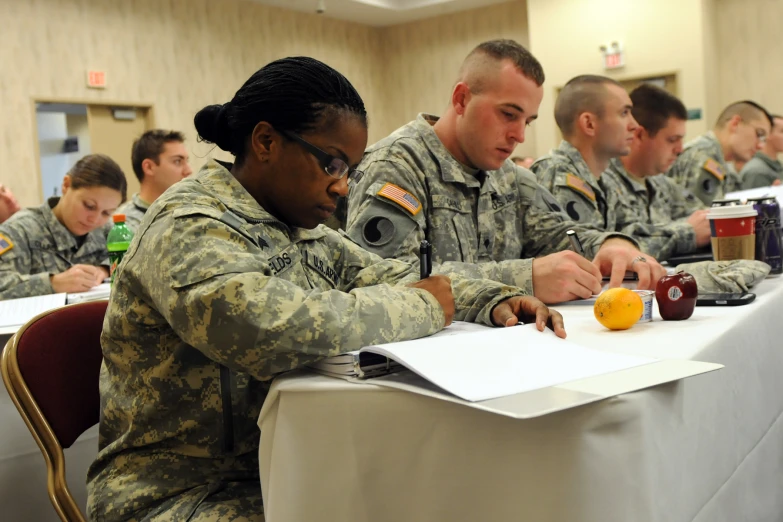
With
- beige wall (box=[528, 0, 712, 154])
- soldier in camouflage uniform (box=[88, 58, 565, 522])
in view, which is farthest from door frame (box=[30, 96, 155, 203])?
soldier in camouflage uniform (box=[88, 58, 565, 522])

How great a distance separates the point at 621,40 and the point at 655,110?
16.4ft

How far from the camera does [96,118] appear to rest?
7008 mm

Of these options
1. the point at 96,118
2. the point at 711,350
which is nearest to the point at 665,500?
the point at 711,350

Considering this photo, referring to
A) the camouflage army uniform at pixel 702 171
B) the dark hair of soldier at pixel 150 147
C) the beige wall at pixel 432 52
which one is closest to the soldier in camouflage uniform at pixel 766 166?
the camouflage army uniform at pixel 702 171

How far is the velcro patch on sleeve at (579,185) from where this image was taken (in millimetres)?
2705

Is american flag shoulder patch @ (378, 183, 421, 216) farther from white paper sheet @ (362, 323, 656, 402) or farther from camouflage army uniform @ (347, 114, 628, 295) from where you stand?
white paper sheet @ (362, 323, 656, 402)

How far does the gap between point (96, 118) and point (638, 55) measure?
5548mm

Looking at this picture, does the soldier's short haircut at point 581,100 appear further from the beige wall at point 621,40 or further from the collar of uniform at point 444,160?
the beige wall at point 621,40

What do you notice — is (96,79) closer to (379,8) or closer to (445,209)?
(379,8)

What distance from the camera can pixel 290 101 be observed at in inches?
46.9

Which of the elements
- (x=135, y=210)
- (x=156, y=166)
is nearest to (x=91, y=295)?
(x=135, y=210)

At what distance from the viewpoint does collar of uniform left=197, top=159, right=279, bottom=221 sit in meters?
1.18

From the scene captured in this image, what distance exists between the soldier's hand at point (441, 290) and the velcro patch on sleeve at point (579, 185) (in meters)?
1.59

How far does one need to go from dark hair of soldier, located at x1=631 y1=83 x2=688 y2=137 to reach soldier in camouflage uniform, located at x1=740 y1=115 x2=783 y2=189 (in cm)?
262
